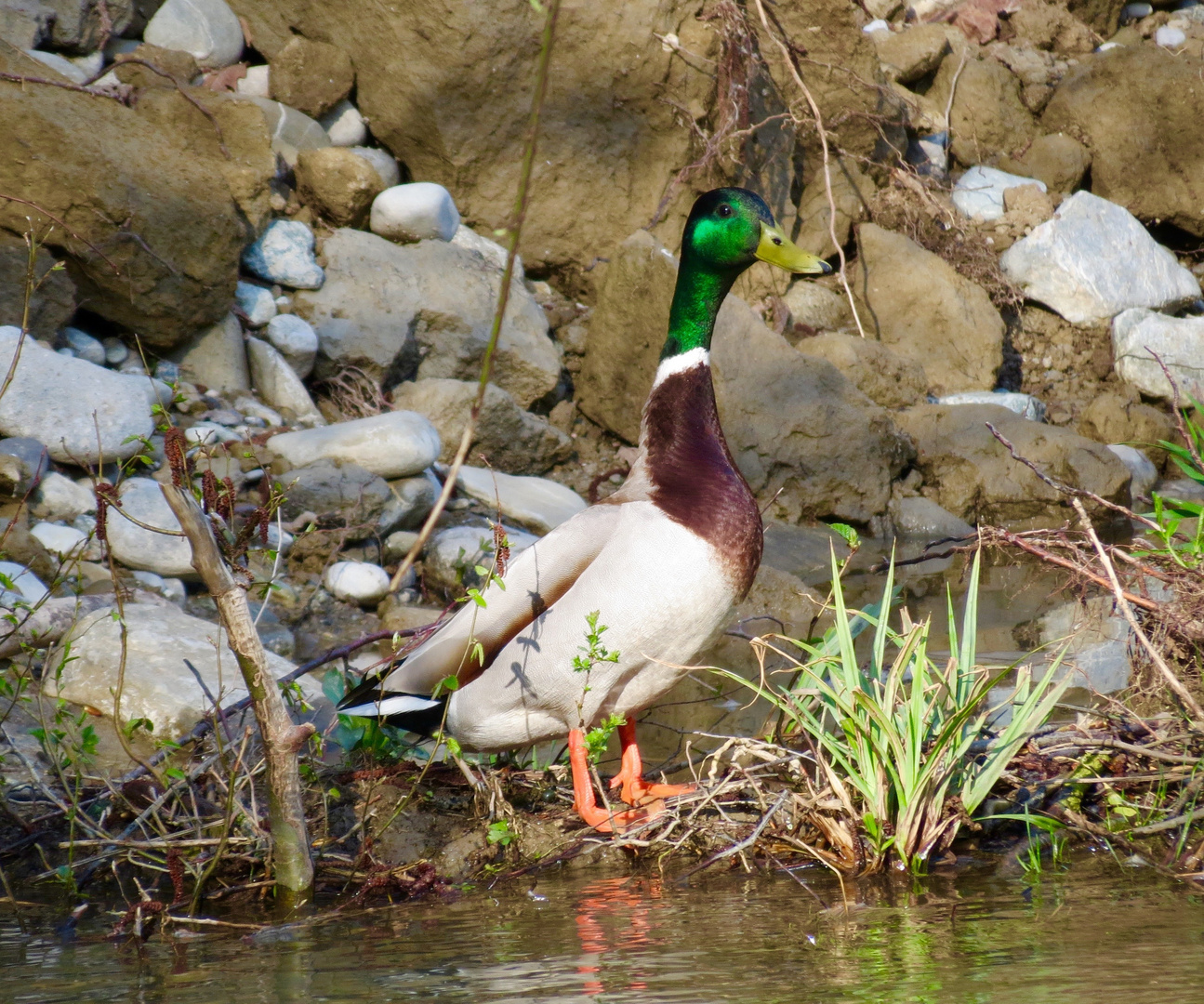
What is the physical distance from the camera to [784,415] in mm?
7258

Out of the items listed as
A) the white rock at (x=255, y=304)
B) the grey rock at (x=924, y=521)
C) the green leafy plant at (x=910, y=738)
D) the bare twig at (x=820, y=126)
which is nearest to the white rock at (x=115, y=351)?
the white rock at (x=255, y=304)

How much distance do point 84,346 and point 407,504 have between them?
1.76 metres

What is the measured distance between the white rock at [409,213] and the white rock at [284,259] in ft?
2.20

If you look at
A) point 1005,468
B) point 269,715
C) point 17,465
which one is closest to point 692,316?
point 269,715

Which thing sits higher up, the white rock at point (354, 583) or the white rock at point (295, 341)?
the white rock at point (295, 341)

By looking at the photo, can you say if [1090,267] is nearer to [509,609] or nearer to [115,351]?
[115,351]

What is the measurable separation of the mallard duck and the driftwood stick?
0.46 meters

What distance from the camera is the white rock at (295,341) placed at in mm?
6719

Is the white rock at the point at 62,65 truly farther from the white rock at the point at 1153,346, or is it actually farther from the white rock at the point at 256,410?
the white rock at the point at 1153,346

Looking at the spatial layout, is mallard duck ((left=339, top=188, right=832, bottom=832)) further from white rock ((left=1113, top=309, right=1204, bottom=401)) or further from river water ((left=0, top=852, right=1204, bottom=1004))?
white rock ((left=1113, top=309, right=1204, bottom=401))

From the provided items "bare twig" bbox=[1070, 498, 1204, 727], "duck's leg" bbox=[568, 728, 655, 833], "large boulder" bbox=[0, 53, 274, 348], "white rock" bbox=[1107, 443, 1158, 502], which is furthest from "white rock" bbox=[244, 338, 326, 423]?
"white rock" bbox=[1107, 443, 1158, 502]

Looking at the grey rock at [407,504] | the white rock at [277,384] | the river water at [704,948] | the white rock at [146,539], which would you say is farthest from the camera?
the white rock at [277,384]

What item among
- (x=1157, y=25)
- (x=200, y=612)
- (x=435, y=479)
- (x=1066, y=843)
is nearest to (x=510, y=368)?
(x=435, y=479)

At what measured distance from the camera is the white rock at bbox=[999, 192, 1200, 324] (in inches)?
367
